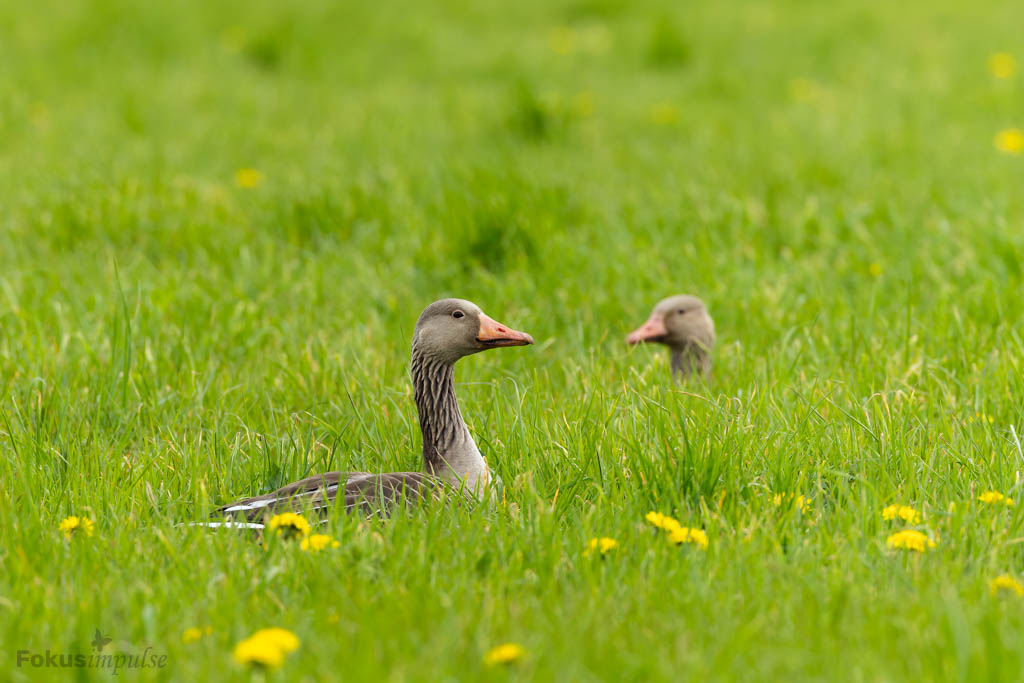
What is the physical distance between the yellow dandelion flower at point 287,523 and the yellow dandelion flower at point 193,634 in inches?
14.7

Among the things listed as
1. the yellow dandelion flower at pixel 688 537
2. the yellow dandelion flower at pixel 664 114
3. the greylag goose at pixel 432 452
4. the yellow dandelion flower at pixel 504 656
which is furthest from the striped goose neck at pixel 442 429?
the yellow dandelion flower at pixel 664 114

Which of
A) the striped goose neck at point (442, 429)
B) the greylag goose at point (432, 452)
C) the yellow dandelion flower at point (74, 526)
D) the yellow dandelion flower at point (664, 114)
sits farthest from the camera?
the yellow dandelion flower at point (664, 114)

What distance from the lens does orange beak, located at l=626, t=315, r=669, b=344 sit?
4438mm

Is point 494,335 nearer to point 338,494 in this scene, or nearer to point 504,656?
point 338,494

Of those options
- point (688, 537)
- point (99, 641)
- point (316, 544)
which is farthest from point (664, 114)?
Result: point (99, 641)

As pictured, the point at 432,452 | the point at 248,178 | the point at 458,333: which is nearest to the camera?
the point at 432,452

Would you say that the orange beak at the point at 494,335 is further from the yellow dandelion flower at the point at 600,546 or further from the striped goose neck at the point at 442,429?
the yellow dandelion flower at the point at 600,546

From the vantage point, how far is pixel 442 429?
3.33 meters

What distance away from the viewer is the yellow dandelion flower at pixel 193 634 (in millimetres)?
2334

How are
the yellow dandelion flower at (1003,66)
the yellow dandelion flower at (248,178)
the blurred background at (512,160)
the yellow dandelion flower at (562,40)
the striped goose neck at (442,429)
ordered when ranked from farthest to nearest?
the yellow dandelion flower at (562,40) < the yellow dandelion flower at (1003,66) < the yellow dandelion flower at (248,178) < the blurred background at (512,160) < the striped goose neck at (442,429)

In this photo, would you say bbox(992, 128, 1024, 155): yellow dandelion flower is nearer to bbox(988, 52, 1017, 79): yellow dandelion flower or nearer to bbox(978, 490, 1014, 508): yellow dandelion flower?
bbox(988, 52, 1017, 79): yellow dandelion flower

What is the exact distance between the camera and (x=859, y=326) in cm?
446

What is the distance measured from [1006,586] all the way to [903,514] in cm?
34

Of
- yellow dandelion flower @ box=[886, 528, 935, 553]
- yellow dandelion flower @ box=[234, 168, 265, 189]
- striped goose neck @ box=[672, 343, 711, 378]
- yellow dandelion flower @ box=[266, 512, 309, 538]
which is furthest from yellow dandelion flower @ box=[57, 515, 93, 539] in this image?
yellow dandelion flower @ box=[234, 168, 265, 189]
